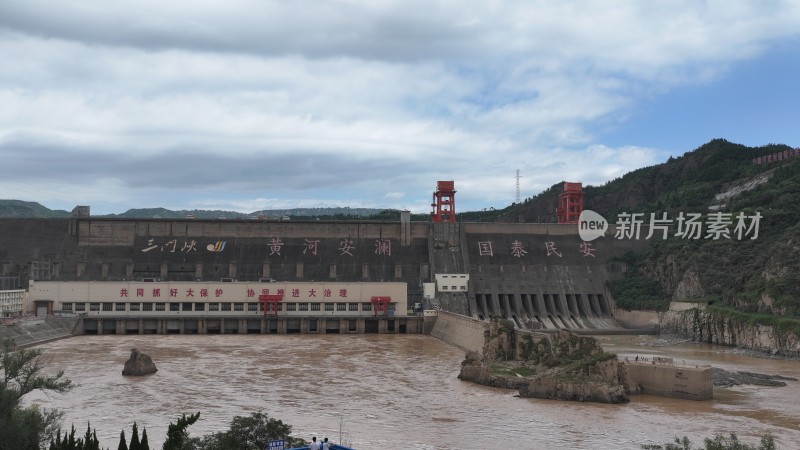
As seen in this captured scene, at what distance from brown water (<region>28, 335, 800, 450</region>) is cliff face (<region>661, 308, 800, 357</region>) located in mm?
2182

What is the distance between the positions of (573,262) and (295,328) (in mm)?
27380

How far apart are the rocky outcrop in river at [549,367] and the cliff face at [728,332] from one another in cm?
1779

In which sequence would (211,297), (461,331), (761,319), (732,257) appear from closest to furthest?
(761,319), (461,331), (211,297), (732,257)

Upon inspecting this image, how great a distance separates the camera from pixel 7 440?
17.3 metres

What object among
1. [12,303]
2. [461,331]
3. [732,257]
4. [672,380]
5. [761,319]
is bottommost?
[672,380]

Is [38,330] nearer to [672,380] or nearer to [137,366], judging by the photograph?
[137,366]

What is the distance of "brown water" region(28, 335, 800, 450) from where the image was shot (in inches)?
1065

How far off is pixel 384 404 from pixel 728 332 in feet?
103

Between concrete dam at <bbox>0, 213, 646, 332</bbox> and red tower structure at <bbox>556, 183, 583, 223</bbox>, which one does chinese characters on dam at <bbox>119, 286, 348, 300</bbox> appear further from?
red tower structure at <bbox>556, 183, 583, 223</bbox>

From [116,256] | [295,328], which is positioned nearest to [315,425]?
[295,328]

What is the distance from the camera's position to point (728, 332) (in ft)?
175

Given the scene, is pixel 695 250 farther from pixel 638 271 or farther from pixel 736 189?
pixel 736 189

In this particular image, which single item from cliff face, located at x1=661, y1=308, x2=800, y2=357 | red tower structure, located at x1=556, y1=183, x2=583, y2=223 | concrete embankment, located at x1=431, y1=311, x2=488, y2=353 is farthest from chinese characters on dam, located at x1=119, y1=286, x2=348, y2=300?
red tower structure, located at x1=556, y1=183, x2=583, y2=223

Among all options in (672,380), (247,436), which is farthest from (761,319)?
(247,436)
